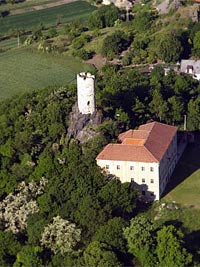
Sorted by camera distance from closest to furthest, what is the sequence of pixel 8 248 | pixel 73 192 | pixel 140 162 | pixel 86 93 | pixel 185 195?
pixel 8 248
pixel 73 192
pixel 140 162
pixel 185 195
pixel 86 93

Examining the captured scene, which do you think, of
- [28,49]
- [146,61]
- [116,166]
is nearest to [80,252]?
[116,166]

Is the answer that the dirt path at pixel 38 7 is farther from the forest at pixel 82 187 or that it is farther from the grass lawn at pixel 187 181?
the grass lawn at pixel 187 181

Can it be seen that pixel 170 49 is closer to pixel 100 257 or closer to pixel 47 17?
pixel 47 17

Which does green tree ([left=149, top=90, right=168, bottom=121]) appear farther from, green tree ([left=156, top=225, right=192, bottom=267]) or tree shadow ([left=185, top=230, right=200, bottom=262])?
green tree ([left=156, top=225, right=192, bottom=267])

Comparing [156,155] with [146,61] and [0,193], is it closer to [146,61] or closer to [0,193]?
[0,193]

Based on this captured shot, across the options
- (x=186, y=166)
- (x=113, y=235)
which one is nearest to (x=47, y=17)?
(x=186, y=166)

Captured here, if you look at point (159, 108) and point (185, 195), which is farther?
point (159, 108)
